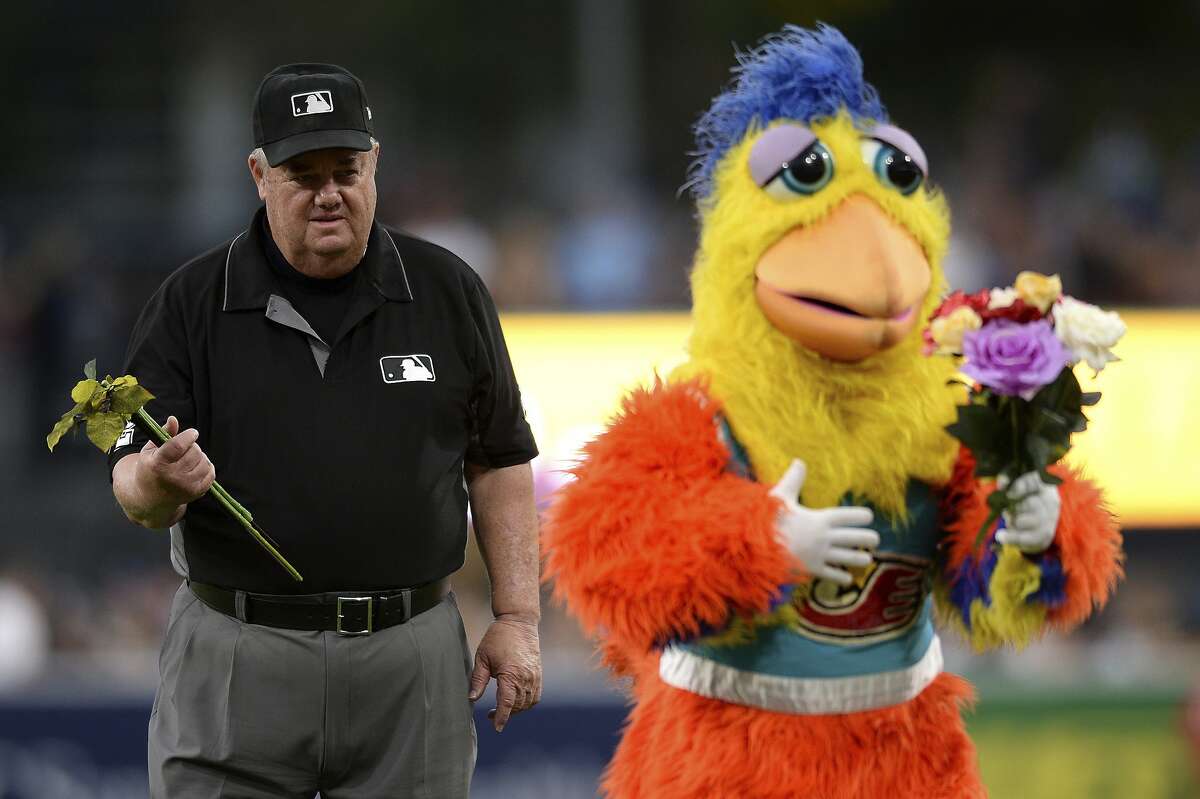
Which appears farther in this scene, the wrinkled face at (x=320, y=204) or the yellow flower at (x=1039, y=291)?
the yellow flower at (x=1039, y=291)

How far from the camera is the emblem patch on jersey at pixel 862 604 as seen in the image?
12.5 ft

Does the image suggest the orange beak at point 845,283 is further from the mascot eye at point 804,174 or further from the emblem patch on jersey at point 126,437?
the emblem patch on jersey at point 126,437

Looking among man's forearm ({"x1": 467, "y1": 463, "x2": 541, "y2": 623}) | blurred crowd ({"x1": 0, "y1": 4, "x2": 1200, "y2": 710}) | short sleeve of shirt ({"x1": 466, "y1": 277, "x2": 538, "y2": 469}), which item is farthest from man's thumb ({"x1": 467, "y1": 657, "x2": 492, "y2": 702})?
blurred crowd ({"x1": 0, "y1": 4, "x2": 1200, "y2": 710})

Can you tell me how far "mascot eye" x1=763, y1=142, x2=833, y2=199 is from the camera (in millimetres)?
3877

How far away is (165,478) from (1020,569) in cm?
165

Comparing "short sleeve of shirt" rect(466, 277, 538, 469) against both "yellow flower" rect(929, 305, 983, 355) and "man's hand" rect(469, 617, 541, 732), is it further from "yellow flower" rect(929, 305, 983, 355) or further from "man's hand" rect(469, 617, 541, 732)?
"yellow flower" rect(929, 305, 983, 355)

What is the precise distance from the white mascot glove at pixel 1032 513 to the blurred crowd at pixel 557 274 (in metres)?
3.99

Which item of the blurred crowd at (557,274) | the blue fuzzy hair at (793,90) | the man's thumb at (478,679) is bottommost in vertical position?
the blurred crowd at (557,274)

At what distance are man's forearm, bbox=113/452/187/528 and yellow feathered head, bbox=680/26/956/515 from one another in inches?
46.3

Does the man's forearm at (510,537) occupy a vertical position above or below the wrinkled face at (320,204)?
below

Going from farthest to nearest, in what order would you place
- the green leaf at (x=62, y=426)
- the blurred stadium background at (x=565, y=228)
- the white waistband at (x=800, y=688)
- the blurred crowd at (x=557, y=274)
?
the blurred crowd at (x=557, y=274) < the blurred stadium background at (x=565, y=228) < the white waistband at (x=800, y=688) < the green leaf at (x=62, y=426)

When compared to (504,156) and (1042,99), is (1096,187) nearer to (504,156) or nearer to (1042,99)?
(1042,99)

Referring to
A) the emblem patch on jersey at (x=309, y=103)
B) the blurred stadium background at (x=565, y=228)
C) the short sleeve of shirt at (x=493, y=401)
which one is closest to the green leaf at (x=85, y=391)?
the emblem patch on jersey at (x=309, y=103)

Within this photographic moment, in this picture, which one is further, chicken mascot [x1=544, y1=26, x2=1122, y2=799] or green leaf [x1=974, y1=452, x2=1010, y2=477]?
chicken mascot [x1=544, y1=26, x2=1122, y2=799]
